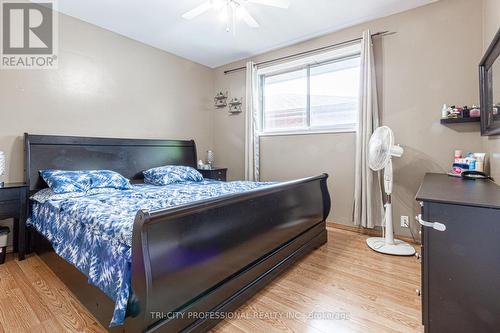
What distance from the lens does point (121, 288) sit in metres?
1.17

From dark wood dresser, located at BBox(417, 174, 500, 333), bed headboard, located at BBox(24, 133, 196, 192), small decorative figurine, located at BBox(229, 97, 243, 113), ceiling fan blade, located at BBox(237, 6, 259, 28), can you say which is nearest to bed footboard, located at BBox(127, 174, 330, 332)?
dark wood dresser, located at BBox(417, 174, 500, 333)

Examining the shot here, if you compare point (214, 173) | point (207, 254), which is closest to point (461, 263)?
point (207, 254)

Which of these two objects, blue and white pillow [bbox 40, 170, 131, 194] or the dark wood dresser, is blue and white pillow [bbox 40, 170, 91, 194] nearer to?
blue and white pillow [bbox 40, 170, 131, 194]

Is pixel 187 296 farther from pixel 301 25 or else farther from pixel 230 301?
pixel 301 25

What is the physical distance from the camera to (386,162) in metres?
2.54

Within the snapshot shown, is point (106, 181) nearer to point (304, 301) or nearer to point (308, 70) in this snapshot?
point (304, 301)

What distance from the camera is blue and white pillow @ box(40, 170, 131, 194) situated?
2.38 metres

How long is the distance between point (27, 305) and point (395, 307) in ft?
8.18

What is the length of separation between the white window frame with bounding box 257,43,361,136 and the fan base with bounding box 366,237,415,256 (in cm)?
136

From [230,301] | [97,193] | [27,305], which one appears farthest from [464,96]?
[27,305]

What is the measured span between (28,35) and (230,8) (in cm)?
222

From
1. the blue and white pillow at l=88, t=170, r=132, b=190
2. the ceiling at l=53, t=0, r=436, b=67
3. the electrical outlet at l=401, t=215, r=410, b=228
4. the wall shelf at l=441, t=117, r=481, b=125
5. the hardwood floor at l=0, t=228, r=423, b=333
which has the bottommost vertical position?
the hardwood floor at l=0, t=228, r=423, b=333

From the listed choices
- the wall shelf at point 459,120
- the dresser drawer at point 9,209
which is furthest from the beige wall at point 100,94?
the wall shelf at point 459,120

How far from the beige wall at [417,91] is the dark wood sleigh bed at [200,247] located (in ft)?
2.54
